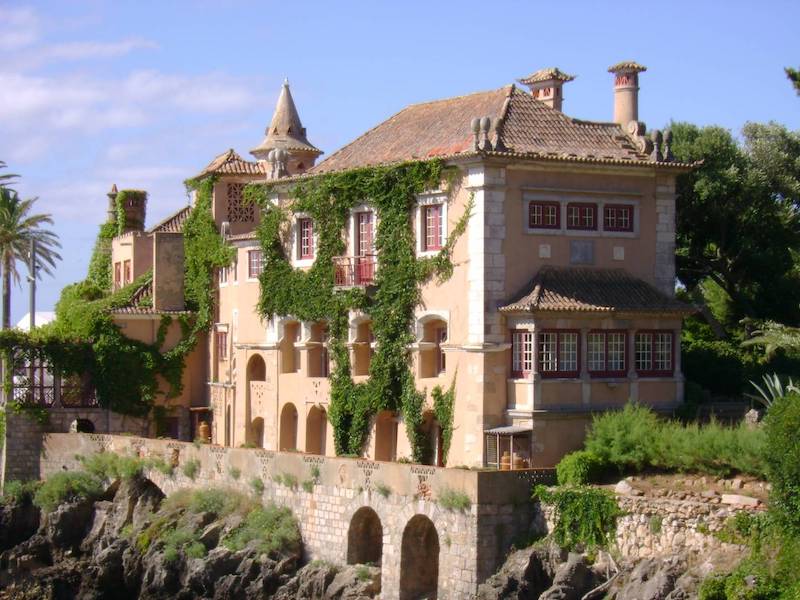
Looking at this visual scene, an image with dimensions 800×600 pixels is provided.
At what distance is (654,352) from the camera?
46906 millimetres

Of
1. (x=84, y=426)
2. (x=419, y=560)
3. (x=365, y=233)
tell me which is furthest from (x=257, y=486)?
(x=84, y=426)

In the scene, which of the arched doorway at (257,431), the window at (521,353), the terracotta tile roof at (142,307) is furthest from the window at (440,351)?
the terracotta tile roof at (142,307)

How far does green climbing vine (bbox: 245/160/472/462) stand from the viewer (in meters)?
48.2

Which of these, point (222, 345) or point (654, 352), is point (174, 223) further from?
point (654, 352)

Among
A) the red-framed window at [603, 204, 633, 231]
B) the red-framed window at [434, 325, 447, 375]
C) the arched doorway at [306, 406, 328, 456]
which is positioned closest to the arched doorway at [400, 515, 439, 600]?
the red-framed window at [434, 325, 447, 375]

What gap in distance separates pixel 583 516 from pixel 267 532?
Result: 1024 cm

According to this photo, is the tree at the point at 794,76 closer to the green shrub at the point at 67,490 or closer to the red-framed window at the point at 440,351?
the red-framed window at the point at 440,351

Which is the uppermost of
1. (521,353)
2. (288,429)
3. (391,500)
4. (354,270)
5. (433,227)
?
(433,227)

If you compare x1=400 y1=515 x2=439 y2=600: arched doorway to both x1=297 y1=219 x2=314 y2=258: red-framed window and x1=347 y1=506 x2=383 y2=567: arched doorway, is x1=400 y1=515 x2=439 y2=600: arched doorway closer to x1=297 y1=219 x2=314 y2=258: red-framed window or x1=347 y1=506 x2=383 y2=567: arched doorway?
x1=347 y1=506 x2=383 y2=567: arched doorway

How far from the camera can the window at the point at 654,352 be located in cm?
4669

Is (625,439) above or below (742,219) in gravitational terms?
below

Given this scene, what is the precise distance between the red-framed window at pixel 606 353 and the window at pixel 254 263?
1447cm

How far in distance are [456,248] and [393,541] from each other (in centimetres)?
823

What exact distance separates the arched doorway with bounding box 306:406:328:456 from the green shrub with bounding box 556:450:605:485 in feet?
42.2
